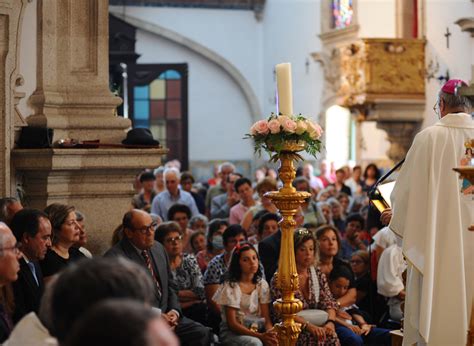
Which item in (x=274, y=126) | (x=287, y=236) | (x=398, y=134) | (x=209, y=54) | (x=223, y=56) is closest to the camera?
(x=274, y=126)

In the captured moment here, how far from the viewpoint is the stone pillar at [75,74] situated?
738 centimetres

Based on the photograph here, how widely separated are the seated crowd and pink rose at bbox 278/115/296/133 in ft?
2.67

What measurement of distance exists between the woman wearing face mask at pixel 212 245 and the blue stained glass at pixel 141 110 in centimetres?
1514

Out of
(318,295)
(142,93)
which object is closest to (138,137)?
(318,295)

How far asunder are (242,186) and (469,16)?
646 cm

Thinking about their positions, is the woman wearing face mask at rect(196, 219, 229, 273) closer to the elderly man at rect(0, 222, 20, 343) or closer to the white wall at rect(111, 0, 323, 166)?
the elderly man at rect(0, 222, 20, 343)

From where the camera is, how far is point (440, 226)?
5.84m

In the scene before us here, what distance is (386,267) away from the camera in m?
8.20

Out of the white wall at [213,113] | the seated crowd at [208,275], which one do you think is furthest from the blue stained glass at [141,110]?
the seated crowd at [208,275]

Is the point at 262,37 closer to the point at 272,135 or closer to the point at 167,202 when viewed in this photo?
the point at 167,202

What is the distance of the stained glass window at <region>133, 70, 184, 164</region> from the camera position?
2300 centimetres

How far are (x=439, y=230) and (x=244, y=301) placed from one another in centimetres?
171

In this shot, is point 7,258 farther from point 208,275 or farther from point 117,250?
point 208,275

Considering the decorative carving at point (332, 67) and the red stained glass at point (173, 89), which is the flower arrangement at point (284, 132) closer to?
the decorative carving at point (332, 67)
